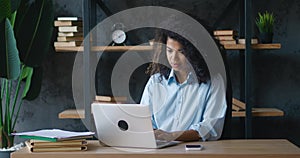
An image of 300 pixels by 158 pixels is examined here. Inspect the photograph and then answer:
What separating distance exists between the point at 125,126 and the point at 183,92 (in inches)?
27.1

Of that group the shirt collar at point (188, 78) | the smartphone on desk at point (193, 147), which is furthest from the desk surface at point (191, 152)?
the shirt collar at point (188, 78)

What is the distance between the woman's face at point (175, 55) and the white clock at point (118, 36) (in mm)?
618

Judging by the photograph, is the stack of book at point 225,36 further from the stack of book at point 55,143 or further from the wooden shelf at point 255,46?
the stack of book at point 55,143

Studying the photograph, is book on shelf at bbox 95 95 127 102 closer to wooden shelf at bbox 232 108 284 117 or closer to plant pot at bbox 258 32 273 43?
wooden shelf at bbox 232 108 284 117

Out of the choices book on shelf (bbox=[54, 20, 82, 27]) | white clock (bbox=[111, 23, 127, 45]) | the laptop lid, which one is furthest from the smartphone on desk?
book on shelf (bbox=[54, 20, 82, 27])

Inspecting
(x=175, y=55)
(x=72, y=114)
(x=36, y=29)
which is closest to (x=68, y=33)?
(x=36, y=29)

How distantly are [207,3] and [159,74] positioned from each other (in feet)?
2.84

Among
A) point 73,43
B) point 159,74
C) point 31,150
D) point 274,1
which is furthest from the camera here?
point 274,1

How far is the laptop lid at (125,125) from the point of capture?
6.51ft

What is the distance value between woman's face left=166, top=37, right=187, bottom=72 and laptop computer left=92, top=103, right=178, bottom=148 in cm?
66

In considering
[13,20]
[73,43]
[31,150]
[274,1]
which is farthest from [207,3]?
[31,150]

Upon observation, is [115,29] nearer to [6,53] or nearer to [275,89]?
[6,53]

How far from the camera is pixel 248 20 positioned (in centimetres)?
303

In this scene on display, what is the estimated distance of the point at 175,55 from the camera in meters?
2.66
